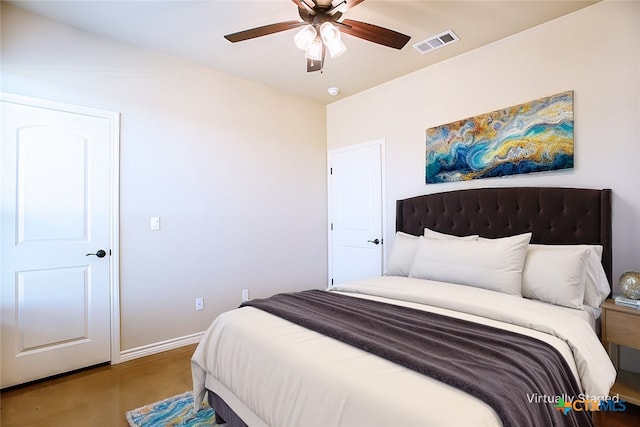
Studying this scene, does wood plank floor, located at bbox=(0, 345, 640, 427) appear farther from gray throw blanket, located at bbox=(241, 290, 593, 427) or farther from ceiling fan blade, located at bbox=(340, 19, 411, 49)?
ceiling fan blade, located at bbox=(340, 19, 411, 49)

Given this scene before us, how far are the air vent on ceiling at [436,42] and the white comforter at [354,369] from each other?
2024 millimetres

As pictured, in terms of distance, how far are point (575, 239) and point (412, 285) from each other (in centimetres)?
119

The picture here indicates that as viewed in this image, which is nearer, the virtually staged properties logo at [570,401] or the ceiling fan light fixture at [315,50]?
the virtually staged properties logo at [570,401]

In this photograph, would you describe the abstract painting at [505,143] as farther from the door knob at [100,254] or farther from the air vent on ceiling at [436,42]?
the door knob at [100,254]

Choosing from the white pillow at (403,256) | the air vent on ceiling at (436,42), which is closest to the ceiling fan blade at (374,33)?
the air vent on ceiling at (436,42)

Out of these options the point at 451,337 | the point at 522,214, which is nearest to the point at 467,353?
the point at 451,337

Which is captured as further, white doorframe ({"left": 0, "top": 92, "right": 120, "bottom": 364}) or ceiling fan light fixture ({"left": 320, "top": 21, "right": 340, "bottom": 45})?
white doorframe ({"left": 0, "top": 92, "right": 120, "bottom": 364})

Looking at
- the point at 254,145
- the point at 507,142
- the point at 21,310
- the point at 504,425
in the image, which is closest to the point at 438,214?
the point at 507,142

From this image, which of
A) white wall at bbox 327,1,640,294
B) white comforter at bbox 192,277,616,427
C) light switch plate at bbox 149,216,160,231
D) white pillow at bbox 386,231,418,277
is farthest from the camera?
light switch plate at bbox 149,216,160,231

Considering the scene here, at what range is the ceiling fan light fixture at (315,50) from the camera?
2115 mm

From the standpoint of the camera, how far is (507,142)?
8.97ft

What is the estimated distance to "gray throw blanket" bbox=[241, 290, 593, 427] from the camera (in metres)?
1.03

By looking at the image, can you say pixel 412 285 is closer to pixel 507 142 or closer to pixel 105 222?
pixel 507 142

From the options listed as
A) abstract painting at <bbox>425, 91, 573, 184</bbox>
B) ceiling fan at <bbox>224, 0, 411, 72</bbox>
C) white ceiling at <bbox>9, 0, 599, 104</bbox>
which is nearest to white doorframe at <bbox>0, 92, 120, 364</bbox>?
white ceiling at <bbox>9, 0, 599, 104</bbox>
